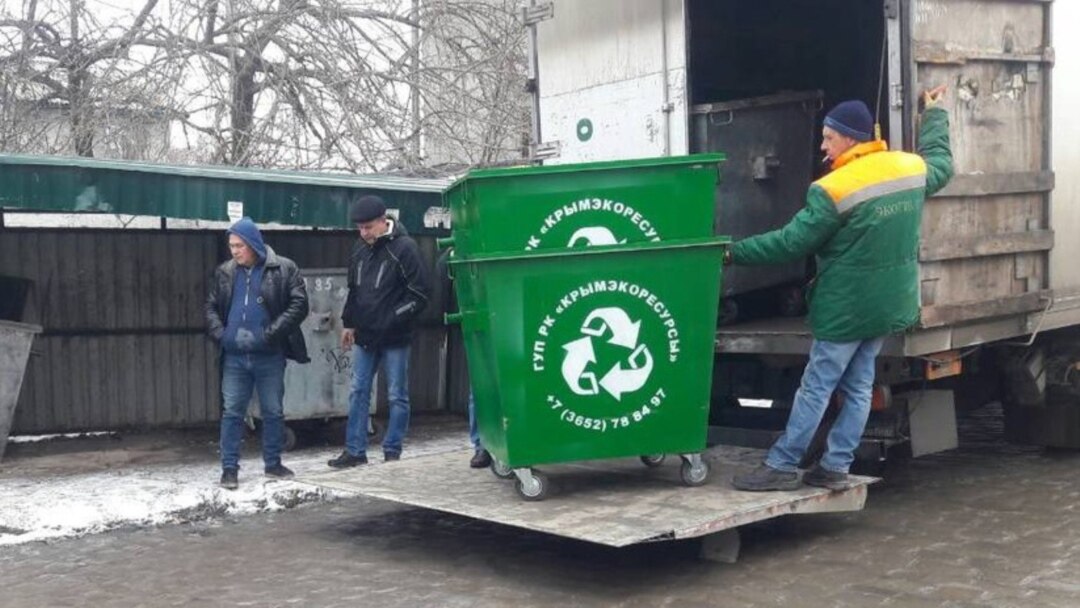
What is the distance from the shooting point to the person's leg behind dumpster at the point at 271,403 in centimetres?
765

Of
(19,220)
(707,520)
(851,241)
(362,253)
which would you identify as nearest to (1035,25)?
(851,241)

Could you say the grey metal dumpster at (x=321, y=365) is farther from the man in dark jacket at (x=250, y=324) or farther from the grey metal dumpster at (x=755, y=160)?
the grey metal dumpster at (x=755, y=160)

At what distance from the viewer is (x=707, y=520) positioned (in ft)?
17.2

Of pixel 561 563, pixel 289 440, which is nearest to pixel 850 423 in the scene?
pixel 561 563

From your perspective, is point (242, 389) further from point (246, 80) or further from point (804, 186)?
point (246, 80)

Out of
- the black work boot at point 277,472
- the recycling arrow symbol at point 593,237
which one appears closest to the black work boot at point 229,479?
the black work boot at point 277,472

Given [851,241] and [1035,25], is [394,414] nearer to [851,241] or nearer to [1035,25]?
[851,241]

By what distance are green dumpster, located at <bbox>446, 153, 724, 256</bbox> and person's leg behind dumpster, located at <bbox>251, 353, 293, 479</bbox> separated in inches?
98.6

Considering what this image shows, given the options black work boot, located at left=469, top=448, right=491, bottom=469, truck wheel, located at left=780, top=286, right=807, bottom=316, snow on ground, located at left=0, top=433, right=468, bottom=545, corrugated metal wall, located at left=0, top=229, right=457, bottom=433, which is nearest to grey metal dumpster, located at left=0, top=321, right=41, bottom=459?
snow on ground, located at left=0, top=433, right=468, bottom=545

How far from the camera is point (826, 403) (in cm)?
586

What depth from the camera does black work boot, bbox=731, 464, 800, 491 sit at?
228 inches

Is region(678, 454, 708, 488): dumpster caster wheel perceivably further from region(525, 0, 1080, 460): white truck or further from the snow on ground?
the snow on ground

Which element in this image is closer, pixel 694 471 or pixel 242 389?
pixel 694 471

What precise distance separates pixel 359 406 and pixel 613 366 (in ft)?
8.87
